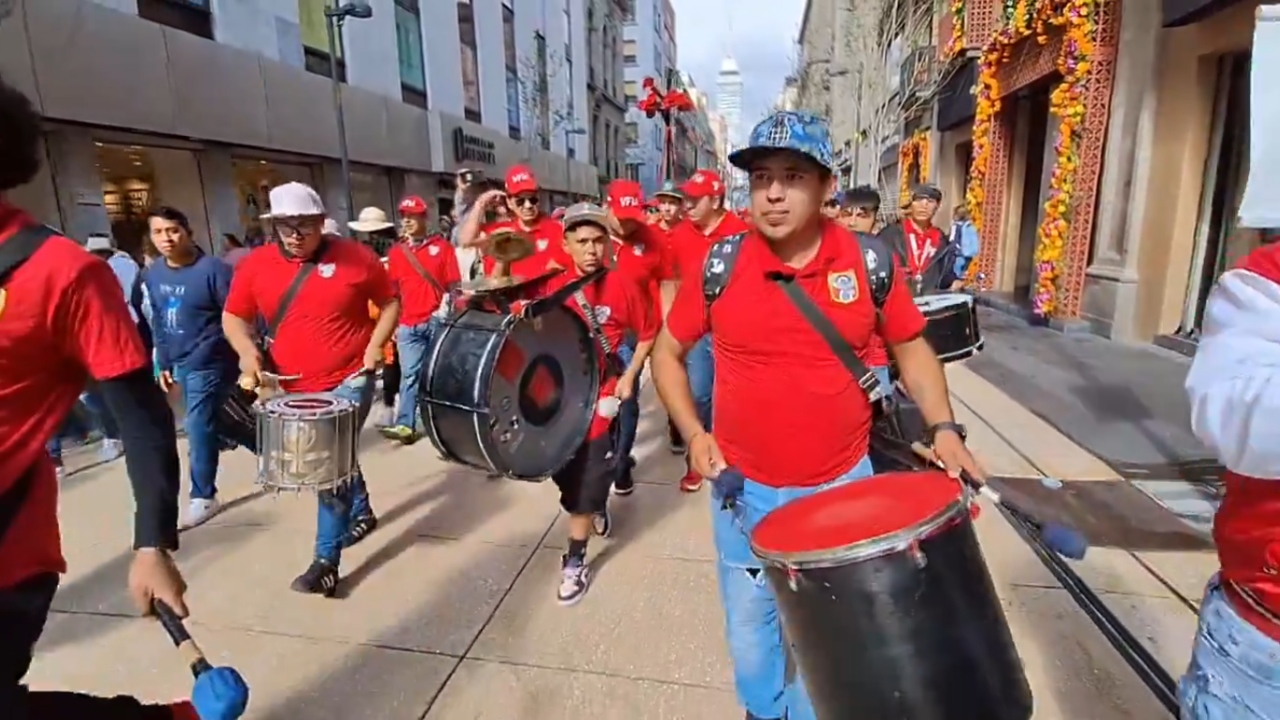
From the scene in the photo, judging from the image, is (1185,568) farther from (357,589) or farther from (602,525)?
(357,589)

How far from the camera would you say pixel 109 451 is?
5.52 meters

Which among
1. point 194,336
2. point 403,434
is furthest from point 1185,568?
point 194,336

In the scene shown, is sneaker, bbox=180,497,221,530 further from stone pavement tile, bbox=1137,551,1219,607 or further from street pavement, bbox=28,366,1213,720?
stone pavement tile, bbox=1137,551,1219,607

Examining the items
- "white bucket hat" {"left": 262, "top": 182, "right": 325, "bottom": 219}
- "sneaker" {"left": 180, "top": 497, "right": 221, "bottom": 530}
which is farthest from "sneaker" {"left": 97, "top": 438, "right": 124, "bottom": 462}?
"white bucket hat" {"left": 262, "top": 182, "right": 325, "bottom": 219}

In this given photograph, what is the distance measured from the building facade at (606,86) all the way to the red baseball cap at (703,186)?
38336 mm

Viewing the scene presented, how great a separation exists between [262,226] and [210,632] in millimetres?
10896

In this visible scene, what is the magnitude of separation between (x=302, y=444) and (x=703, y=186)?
3563 mm

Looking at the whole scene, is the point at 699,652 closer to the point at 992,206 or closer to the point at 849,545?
the point at 849,545

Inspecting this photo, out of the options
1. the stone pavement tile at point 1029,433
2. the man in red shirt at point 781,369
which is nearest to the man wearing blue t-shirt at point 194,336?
the man in red shirt at point 781,369

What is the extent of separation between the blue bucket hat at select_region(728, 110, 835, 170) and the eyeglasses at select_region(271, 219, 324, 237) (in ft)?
7.77

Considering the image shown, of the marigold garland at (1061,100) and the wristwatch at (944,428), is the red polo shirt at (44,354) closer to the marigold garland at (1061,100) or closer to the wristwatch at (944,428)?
the wristwatch at (944,428)

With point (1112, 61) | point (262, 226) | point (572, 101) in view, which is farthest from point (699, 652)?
point (572, 101)

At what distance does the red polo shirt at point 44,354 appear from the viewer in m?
1.42

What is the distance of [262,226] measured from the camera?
12.4m
